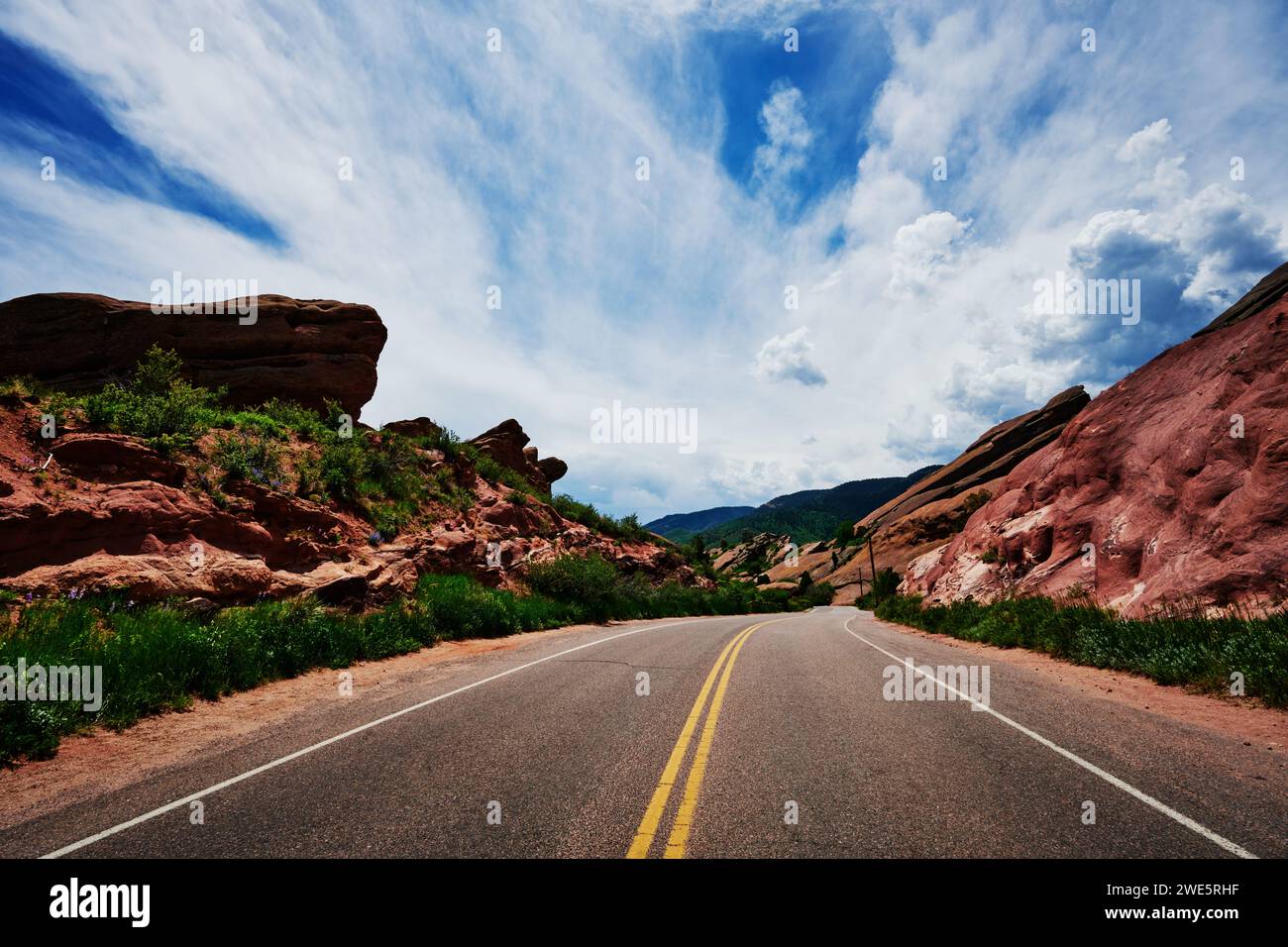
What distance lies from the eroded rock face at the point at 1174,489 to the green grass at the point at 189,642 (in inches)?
667

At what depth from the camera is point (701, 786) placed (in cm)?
468

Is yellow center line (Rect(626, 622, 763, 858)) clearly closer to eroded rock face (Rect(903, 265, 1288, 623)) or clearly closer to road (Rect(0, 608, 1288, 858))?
road (Rect(0, 608, 1288, 858))

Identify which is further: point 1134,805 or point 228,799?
point 228,799

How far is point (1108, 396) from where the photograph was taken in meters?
20.6

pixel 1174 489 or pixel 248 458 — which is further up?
pixel 248 458

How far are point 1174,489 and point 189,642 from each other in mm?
21428

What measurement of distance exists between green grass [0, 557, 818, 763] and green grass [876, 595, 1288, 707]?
14925mm

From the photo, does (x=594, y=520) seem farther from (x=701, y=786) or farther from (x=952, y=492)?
(x=952, y=492)

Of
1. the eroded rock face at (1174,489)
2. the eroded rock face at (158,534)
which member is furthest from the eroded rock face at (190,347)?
the eroded rock face at (1174,489)

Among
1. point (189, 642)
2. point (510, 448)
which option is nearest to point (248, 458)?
point (189, 642)

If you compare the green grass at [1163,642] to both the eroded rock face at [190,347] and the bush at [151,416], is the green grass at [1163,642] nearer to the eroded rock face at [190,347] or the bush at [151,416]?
the bush at [151,416]
